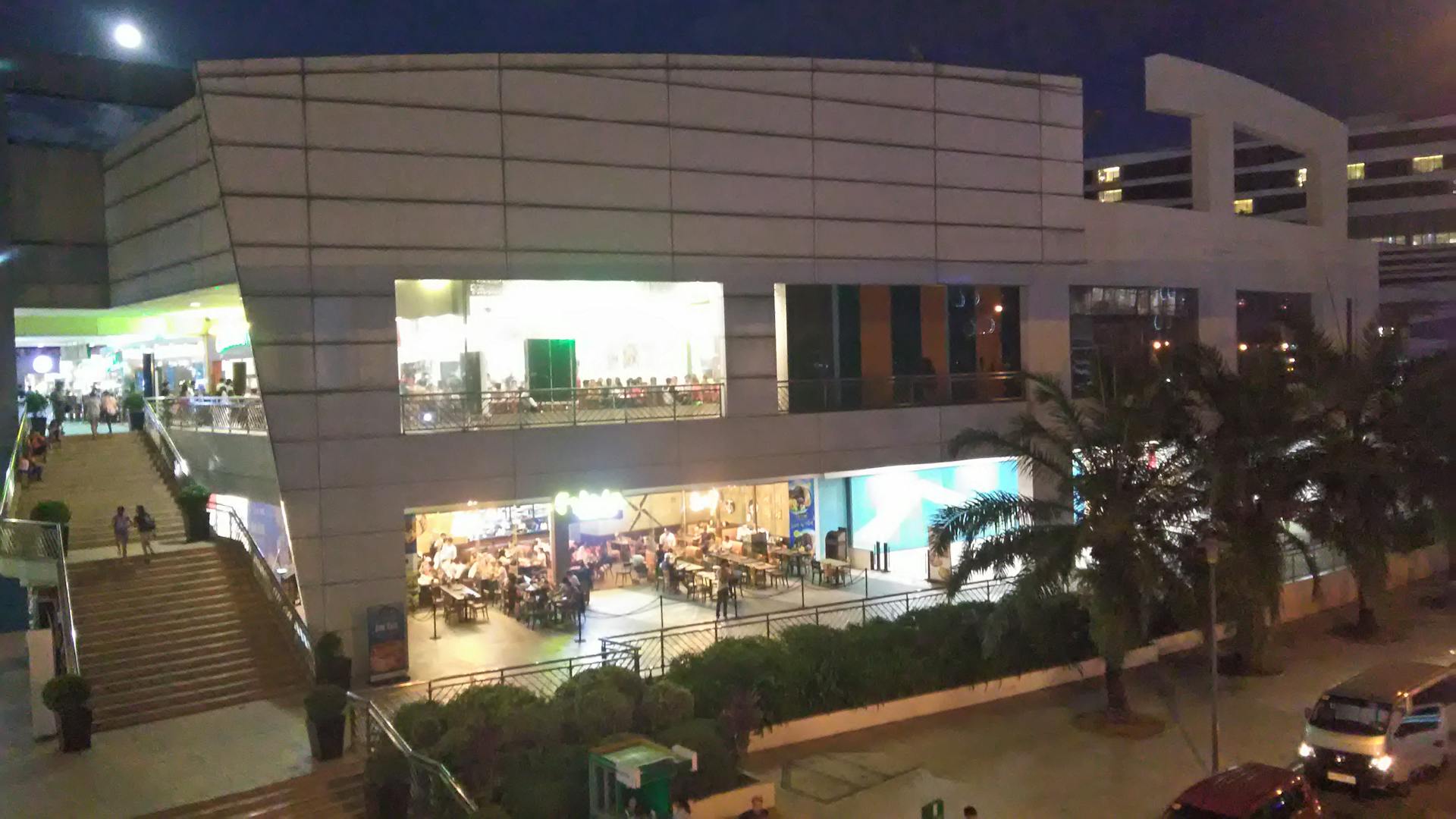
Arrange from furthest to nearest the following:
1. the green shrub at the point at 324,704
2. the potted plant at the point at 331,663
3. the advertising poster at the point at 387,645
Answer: the advertising poster at the point at 387,645
the potted plant at the point at 331,663
the green shrub at the point at 324,704

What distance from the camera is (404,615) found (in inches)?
789

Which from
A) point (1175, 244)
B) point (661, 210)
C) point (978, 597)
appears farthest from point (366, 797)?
point (1175, 244)

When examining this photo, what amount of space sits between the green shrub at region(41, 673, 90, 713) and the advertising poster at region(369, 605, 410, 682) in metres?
4.56

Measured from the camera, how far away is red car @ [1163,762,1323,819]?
12133 millimetres

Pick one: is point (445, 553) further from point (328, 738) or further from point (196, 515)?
point (328, 738)

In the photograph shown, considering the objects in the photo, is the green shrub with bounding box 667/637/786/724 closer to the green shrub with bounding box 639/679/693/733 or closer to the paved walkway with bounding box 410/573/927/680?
the green shrub with bounding box 639/679/693/733

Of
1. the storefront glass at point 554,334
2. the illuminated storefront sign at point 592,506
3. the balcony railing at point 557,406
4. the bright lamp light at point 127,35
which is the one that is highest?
the bright lamp light at point 127,35

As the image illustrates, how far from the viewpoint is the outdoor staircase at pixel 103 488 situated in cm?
2320

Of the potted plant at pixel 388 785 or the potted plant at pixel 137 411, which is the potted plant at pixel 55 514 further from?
the potted plant at pixel 388 785

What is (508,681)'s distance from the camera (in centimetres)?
1880

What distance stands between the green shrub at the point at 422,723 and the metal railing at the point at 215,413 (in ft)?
22.3

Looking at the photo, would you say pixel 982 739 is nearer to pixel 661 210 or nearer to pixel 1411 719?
pixel 1411 719

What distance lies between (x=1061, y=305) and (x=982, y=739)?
14432 mm

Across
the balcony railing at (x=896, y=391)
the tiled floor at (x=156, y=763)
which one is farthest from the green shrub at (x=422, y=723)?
the balcony railing at (x=896, y=391)
